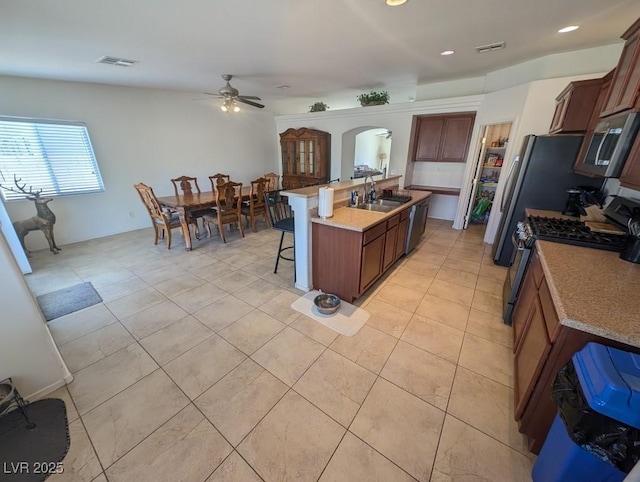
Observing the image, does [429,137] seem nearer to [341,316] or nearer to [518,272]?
[518,272]

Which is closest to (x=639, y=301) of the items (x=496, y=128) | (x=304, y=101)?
(x=496, y=128)

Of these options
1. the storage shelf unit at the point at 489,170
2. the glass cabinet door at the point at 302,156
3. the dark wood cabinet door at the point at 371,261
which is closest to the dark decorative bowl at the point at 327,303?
the dark wood cabinet door at the point at 371,261

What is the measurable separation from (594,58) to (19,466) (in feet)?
20.7

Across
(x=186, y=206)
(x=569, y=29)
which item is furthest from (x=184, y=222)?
(x=569, y=29)

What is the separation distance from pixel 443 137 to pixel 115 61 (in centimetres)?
531

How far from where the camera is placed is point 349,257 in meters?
2.34

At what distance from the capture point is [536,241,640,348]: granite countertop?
97 centimetres

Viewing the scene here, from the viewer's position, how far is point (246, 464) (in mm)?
1244

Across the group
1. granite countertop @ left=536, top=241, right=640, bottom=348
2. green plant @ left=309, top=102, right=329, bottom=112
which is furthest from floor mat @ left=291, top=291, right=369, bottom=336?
green plant @ left=309, top=102, right=329, bottom=112

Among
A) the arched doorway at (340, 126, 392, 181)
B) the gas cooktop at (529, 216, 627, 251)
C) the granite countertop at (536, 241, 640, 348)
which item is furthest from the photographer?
the arched doorway at (340, 126, 392, 181)

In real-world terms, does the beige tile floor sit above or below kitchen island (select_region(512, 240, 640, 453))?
below

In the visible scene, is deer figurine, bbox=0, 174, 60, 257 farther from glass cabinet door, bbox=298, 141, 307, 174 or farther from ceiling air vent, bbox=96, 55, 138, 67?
glass cabinet door, bbox=298, 141, 307, 174

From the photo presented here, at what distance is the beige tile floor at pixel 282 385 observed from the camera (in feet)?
4.11

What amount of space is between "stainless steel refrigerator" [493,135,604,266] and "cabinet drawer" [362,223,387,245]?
1762 millimetres
